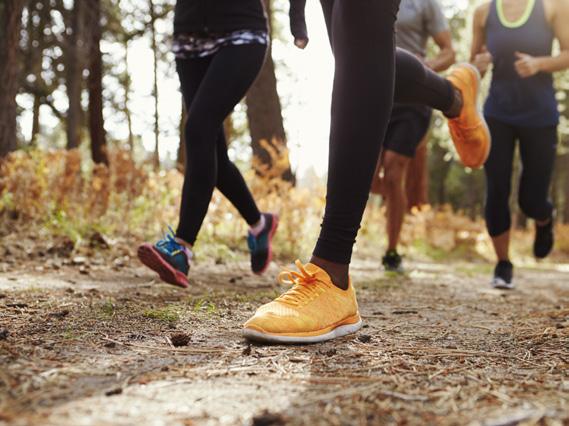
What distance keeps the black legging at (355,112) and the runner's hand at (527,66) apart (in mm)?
2458

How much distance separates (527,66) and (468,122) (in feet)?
5.24

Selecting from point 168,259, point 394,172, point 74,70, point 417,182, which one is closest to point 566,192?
point 417,182

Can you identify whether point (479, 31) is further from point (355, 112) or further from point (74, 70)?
point (74, 70)

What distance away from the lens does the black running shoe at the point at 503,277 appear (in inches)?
166

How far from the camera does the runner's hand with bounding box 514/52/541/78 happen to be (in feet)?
13.2

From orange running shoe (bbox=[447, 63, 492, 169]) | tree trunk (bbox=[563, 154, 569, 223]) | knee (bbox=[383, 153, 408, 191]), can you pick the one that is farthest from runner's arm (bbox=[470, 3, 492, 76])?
tree trunk (bbox=[563, 154, 569, 223])

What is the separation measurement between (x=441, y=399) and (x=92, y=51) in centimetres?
1216

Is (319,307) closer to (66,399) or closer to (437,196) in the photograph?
(66,399)

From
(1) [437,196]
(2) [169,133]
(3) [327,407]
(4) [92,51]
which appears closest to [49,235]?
(3) [327,407]

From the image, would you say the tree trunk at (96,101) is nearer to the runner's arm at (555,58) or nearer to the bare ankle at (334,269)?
the runner's arm at (555,58)

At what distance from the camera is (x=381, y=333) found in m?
1.99

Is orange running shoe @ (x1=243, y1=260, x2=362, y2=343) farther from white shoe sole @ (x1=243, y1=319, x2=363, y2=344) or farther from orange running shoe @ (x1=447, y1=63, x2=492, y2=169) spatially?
orange running shoe @ (x1=447, y1=63, x2=492, y2=169)

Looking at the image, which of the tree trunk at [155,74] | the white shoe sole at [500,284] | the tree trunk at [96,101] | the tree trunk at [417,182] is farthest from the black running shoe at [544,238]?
the tree trunk at [155,74]

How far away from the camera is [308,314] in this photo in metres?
1.79
